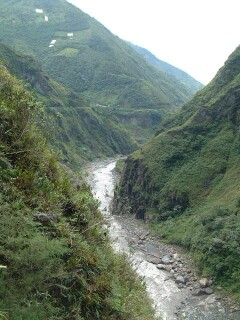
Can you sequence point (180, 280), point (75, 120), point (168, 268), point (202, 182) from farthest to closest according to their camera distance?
1. point (75, 120)
2. point (202, 182)
3. point (168, 268)
4. point (180, 280)

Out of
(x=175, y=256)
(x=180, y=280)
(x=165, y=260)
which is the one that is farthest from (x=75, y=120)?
(x=180, y=280)

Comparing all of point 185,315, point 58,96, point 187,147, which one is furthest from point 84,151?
point 185,315

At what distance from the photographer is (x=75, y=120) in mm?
122562

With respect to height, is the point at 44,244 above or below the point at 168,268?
above

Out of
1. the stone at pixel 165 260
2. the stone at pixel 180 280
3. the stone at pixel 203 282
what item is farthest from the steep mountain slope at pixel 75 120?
the stone at pixel 203 282

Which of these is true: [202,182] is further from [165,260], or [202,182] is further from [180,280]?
[180,280]

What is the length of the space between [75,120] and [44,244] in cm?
11679

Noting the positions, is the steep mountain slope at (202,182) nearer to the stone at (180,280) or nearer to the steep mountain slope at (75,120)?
the stone at (180,280)

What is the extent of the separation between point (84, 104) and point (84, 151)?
32.5 meters

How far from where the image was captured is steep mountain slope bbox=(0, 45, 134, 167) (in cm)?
10988

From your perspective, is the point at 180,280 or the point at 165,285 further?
the point at 180,280

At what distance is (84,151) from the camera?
111375 mm

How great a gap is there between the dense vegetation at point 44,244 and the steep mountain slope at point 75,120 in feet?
286

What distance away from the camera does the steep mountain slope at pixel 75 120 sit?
10988cm
